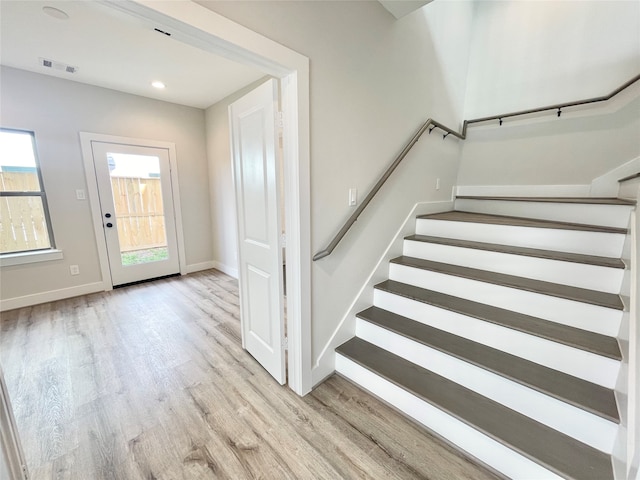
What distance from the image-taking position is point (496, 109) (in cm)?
295

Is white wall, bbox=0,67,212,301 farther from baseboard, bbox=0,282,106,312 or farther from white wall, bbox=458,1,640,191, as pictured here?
white wall, bbox=458,1,640,191

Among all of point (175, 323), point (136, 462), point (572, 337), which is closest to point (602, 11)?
point (572, 337)

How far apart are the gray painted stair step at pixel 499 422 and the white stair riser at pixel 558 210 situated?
63.2 inches

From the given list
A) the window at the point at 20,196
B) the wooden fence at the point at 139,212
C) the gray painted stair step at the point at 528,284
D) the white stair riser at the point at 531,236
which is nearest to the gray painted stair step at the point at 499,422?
the gray painted stair step at the point at 528,284

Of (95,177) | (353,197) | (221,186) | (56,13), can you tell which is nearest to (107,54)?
(56,13)

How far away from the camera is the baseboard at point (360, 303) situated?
1.81 meters

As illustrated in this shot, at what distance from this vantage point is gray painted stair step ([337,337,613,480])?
1066mm

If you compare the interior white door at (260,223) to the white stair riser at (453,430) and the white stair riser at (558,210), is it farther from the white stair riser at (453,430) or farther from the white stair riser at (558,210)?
the white stair riser at (558,210)

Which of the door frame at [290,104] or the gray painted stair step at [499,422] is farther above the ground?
the door frame at [290,104]

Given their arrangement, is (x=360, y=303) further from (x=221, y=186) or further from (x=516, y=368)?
(x=221, y=186)

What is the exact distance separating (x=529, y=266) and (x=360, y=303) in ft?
3.97

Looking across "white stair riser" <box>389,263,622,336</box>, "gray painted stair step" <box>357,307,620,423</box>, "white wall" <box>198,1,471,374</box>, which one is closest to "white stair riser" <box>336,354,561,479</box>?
"gray painted stair step" <box>357,307,620,423</box>

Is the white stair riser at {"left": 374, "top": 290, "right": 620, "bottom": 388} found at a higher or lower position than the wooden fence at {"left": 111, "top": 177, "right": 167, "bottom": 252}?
lower

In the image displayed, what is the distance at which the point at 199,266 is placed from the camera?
14.6ft
